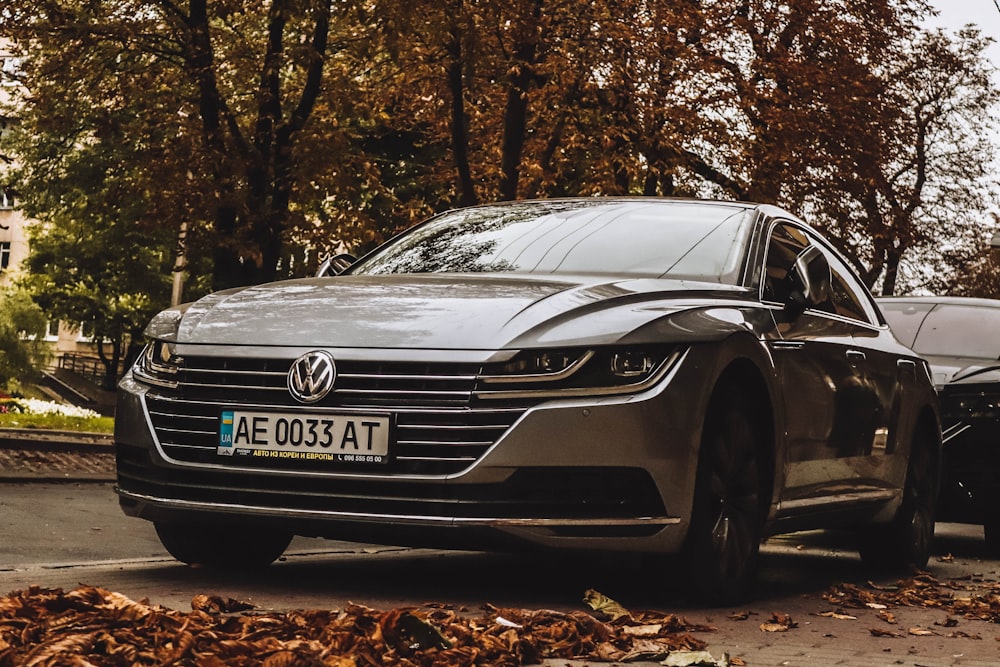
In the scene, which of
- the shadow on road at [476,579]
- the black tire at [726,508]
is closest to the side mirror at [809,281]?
the black tire at [726,508]

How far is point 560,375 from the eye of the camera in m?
5.50

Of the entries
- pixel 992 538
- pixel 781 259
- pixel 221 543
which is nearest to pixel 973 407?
pixel 992 538

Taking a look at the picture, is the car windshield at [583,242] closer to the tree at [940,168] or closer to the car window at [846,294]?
the car window at [846,294]

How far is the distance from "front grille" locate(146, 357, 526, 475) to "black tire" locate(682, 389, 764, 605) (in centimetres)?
88

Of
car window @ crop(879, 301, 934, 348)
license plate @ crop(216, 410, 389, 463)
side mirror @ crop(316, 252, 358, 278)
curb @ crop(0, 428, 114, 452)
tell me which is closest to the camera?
license plate @ crop(216, 410, 389, 463)

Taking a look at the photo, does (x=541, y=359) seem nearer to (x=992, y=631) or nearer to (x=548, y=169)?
(x=992, y=631)

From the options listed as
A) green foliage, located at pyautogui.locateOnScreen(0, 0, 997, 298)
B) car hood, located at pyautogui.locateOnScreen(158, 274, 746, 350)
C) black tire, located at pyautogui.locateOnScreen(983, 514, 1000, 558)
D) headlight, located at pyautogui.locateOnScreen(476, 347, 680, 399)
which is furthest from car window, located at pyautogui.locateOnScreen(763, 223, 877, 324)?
green foliage, located at pyautogui.locateOnScreen(0, 0, 997, 298)

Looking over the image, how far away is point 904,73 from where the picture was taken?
3166cm

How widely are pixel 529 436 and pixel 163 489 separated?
143 centimetres

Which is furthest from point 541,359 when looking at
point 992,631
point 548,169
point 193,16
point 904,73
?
point 904,73

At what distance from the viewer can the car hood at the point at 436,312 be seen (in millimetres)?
5598

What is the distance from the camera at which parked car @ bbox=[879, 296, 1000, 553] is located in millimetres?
10391

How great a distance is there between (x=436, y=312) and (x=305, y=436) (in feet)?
2.04

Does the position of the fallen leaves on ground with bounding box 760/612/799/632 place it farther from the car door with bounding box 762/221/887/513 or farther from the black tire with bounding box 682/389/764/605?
the car door with bounding box 762/221/887/513
